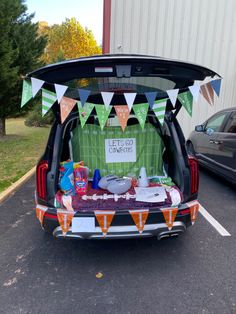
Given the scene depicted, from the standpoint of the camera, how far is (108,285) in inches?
94.7

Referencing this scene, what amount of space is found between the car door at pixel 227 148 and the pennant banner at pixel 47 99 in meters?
3.42

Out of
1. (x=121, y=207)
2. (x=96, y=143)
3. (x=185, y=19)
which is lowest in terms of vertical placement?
(x=121, y=207)

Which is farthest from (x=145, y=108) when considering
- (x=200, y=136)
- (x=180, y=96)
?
(x=200, y=136)

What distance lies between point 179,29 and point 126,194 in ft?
25.6

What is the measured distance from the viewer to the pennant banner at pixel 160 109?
276 centimetres

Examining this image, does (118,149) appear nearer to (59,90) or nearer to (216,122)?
(59,90)

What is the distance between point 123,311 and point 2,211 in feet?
8.69

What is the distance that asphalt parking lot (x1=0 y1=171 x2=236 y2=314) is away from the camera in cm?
217

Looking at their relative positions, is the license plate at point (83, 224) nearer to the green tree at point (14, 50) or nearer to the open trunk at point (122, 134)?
the open trunk at point (122, 134)

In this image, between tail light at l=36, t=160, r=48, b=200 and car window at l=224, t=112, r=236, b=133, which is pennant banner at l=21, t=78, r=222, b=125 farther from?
car window at l=224, t=112, r=236, b=133

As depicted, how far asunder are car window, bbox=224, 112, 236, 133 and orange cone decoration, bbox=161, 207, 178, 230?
9.78 ft

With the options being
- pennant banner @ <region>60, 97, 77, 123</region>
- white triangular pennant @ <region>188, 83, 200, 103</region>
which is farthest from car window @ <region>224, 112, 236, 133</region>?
pennant banner @ <region>60, 97, 77, 123</region>

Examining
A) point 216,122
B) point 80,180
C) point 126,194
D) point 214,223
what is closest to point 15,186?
point 80,180

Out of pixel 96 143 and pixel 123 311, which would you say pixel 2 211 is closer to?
pixel 96 143
